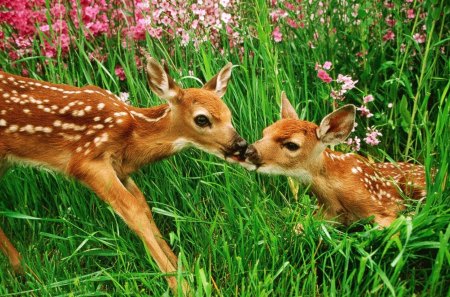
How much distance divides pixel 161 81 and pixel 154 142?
396 millimetres

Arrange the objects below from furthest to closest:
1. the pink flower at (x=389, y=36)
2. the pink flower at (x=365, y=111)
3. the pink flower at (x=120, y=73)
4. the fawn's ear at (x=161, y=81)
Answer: the pink flower at (x=389, y=36), the pink flower at (x=120, y=73), the pink flower at (x=365, y=111), the fawn's ear at (x=161, y=81)

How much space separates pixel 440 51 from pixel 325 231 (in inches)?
90.1

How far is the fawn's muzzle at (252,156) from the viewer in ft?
14.4

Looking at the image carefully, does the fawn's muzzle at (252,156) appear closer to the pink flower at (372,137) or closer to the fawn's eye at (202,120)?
the fawn's eye at (202,120)

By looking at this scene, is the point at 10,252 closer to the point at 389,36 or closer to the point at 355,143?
the point at 355,143

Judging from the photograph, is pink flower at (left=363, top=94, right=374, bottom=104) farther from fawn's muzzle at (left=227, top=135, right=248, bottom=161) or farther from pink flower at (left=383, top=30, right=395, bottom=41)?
fawn's muzzle at (left=227, top=135, right=248, bottom=161)

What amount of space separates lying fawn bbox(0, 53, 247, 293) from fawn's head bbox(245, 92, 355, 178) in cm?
27

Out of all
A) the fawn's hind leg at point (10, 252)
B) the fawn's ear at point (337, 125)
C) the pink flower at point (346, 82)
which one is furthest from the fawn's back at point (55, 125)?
the pink flower at point (346, 82)

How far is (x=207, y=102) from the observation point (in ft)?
14.4

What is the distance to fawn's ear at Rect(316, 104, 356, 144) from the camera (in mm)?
4436

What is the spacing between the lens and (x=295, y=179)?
15.5ft

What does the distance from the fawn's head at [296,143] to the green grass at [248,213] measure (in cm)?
17

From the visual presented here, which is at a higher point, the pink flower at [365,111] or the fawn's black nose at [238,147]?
the fawn's black nose at [238,147]

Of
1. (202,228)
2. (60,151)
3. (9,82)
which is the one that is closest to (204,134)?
(202,228)
